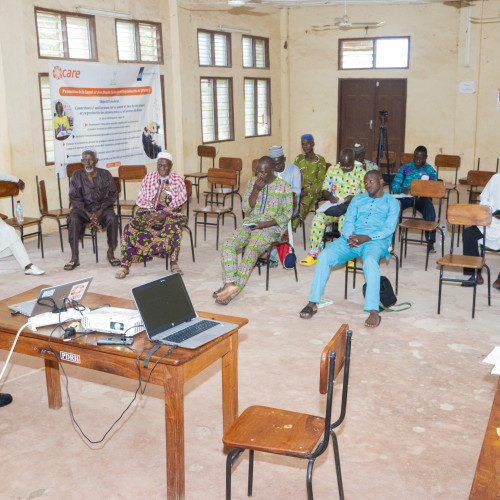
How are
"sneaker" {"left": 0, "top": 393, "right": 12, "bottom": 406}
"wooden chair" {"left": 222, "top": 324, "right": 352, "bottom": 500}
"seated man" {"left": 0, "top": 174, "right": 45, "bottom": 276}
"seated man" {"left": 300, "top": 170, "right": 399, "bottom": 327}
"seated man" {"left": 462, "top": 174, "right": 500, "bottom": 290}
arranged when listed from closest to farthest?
"wooden chair" {"left": 222, "top": 324, "right": 352, "bottom": 500} < "sneaker" {"left": 0, "top": 393, "right": 12, "bottom": 406} < "seated man" {"left": 300, "top": 170, "right": 399, "bottom": 327} < "seated man" {"left": 462, "top": 174, "right": 500, "bottom": 290} < "seated man" {"left": 0, "top": 174, "right": 45, "bottom": 276}

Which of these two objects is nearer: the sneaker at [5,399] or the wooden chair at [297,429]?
Answer: the wooden chair at [297,429]

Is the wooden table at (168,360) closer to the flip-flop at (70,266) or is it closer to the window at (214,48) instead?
the flip-flop at (70,266)

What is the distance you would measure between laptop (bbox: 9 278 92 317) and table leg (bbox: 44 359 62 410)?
57cm

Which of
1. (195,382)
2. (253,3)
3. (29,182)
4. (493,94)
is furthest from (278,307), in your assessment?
(493,94)

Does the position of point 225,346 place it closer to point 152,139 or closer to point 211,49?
point 152,139

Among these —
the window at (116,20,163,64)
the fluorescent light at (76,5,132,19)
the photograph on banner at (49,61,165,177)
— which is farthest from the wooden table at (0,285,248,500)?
the window at (116,20,163,64)

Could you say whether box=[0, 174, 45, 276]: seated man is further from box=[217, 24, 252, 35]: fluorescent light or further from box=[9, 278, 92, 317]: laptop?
box=[217, 24, 252, 35]: fluorescent light

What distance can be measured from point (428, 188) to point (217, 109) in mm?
6100

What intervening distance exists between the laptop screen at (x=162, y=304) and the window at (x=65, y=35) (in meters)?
6.46

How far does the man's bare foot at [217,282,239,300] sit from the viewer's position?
5.73m

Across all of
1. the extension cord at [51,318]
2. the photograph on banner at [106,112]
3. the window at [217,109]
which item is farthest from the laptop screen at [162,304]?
the window at [217,109]

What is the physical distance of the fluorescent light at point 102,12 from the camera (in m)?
8.95

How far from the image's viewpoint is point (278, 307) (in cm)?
566

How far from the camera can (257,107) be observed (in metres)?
13.5
